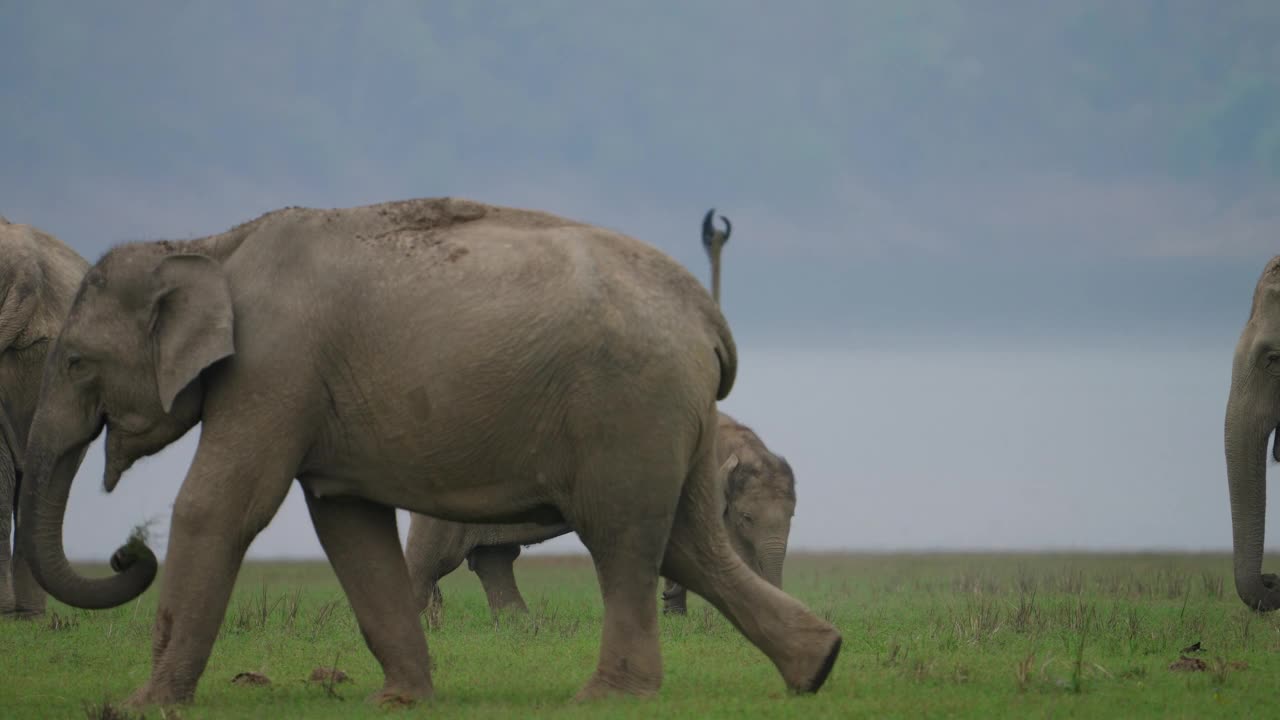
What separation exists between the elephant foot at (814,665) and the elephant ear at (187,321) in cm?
372

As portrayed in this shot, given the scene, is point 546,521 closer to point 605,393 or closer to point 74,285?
point 605,393

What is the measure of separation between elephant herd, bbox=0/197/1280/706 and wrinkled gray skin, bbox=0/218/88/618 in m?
6.81

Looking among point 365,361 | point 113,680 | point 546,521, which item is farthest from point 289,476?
point 113,680

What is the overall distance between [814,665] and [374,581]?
8.93 ft

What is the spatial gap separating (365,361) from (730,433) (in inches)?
377

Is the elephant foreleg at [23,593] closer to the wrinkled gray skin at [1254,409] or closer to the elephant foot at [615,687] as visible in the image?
the elephant foot at [615,687]

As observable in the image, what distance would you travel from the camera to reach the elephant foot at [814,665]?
9.80m

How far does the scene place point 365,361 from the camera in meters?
9.55

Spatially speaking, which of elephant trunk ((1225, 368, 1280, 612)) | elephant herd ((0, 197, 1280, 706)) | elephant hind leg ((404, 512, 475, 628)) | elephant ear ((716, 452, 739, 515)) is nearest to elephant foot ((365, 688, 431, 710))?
elephant herd ((0, 197, 1280, 706))

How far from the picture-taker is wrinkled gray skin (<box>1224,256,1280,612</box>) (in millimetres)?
17188

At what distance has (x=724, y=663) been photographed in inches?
484

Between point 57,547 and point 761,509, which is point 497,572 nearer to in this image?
point 761,509

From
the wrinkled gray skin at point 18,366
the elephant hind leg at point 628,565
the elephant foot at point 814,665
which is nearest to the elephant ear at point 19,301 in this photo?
the wrinkled gray skin at point 18,366

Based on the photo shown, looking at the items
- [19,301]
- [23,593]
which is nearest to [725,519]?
[23,593]
